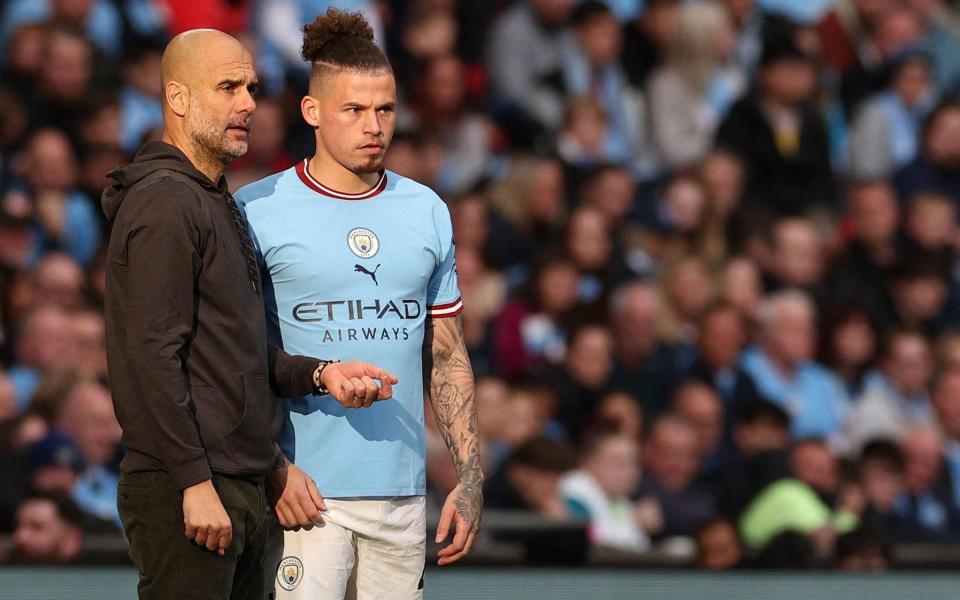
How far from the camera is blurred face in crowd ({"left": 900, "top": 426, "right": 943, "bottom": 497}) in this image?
829 centimetres

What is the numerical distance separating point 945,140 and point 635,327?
2.61 meters

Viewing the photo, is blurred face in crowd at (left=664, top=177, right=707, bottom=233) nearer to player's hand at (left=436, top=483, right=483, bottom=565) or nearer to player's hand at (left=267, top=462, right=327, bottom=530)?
player's hand at (left=436, top=483, right=483, bottom=565)

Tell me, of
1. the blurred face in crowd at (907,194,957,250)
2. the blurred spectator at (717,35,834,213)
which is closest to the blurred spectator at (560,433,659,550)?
the blurred spectator at (717,35,834,213)

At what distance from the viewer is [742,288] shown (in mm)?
8633

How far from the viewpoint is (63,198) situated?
7.68 metres

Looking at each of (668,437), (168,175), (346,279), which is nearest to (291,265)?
(346,279)

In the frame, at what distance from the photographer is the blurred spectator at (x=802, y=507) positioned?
7.67 metres

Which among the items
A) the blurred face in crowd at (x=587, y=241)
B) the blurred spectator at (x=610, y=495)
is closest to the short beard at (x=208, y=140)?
the blurred spectator at (x=610, y=495)

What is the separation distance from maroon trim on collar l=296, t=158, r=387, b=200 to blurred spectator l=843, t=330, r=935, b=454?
16.8 ft

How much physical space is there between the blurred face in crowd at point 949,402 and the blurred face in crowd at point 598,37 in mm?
2567

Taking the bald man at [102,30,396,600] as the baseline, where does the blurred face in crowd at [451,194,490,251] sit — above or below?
above

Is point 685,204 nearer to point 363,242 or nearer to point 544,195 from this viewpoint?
point 544,195

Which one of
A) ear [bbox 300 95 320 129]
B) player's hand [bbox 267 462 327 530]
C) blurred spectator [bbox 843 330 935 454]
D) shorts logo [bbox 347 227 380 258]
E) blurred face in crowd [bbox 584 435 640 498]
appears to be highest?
ear [bbox 300 95 320 129]

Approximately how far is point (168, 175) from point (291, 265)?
41 cm
